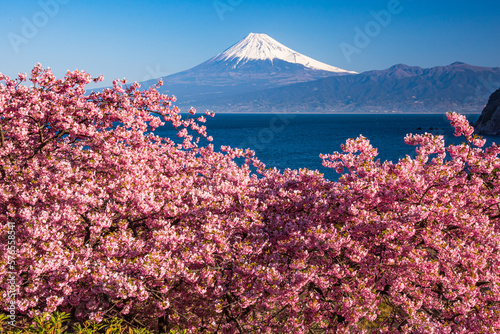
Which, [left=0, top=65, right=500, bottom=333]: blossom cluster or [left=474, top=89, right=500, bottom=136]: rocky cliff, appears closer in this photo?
[left=0, top=65, right=500, bottom=333]: blossom cluster

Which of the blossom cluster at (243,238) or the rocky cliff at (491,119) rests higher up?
the rocky cliff at (491,119)

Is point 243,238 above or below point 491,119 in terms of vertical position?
below

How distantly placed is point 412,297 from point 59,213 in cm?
790

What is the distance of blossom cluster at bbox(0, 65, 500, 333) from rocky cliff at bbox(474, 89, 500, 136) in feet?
417

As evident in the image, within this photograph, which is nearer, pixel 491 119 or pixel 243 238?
pixel 243 238

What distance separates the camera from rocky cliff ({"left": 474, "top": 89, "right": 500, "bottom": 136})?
115250 millimetres

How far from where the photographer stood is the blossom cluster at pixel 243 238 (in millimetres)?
7430

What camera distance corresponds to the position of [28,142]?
10398 mm

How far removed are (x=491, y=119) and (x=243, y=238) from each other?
133m

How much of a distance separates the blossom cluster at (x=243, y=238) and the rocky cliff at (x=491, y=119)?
127244 millimetres

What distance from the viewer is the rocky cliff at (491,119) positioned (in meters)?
115

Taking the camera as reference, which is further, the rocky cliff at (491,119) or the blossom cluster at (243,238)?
the rocky cliff at (491,119)

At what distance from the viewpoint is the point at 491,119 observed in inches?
4601

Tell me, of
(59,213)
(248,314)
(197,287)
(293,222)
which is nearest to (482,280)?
(293,222)
